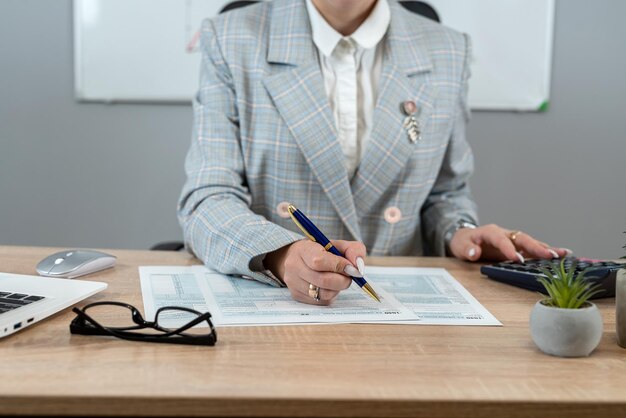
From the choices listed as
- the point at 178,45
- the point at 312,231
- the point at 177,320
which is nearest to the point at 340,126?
the point at 312,231

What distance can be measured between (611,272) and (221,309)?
0.54 meters

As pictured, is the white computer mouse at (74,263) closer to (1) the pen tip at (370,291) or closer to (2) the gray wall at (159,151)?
(1) the pen tip at (370,291)

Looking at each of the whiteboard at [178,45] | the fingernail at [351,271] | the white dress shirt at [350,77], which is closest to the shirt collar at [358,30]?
the white dress shirt at [350,77]

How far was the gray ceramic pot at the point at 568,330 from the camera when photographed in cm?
77

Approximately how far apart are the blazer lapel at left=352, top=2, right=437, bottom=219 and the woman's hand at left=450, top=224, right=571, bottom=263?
194mm

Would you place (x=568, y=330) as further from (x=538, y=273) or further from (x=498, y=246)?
(x=498, y=246)

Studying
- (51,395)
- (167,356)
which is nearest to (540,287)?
(167,356)

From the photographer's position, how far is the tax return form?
0.91 metres

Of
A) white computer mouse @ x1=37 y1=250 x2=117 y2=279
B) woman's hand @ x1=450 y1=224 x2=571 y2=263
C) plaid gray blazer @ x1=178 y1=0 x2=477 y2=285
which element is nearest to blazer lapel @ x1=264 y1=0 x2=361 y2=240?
plaid gray blazer @ x1=178 y1=0 x2=477 y2=285

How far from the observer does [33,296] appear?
91cm

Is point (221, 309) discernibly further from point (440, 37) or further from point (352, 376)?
point (440, 37)

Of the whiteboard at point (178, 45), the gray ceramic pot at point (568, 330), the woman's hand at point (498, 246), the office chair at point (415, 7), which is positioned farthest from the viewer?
the whiteboard at point (178, 45)

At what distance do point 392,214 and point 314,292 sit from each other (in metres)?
0.59

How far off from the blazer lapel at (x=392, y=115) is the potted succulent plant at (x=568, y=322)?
72cm
